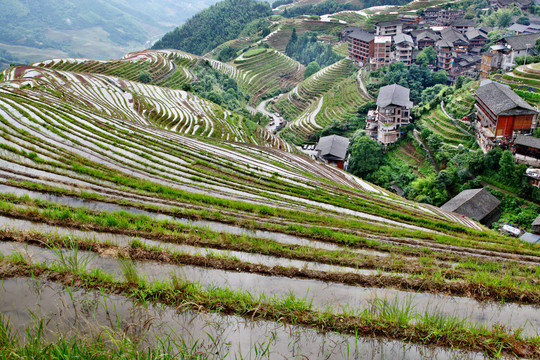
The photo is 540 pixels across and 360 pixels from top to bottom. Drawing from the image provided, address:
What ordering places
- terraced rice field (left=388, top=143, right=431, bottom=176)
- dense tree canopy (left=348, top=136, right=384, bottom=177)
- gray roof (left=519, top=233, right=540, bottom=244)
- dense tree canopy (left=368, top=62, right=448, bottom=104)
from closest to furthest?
gray roof (left=519, top=233, right=540, bottom=244) < terraced rice field (left=388, top=143, right=431, bottom=176) < dense tree canopy (left=348, top=136, right=384, bottom=177) < dense tree canopy (left=368, top=62, right=448, bottom=104)

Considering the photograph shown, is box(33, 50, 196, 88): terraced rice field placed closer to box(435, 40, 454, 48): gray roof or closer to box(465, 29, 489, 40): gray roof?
box(435, 40, 454, 48): gray roof

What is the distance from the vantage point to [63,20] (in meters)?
181

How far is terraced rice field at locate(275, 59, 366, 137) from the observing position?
46.8 m

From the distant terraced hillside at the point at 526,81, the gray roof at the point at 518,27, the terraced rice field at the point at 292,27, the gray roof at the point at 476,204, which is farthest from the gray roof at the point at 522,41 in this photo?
the terraced rice field at the point at 292,27

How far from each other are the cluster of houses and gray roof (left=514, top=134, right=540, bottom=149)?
52.9 feet

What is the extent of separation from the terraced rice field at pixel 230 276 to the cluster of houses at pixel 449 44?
35772mm

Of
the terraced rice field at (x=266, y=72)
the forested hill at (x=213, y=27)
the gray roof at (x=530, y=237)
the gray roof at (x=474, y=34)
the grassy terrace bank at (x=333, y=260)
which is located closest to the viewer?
the grassy terrace bank at (x=333, y=260)

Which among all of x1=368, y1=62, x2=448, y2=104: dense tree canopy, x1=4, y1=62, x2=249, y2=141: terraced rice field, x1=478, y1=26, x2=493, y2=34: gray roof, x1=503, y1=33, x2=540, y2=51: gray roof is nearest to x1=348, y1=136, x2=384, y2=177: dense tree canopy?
x1=4, y1=62, x2=249, y2=141: terraced rice field

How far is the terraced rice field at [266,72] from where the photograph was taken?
65706mm

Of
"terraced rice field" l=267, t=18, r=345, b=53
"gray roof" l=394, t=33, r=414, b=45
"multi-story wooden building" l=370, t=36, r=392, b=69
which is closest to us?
"gray roof" l=394, t=33, r=414, b=45

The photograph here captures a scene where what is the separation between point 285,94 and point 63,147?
2121 inches

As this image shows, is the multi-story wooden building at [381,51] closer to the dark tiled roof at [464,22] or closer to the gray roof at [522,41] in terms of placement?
the dark tiled roof at [464,22]

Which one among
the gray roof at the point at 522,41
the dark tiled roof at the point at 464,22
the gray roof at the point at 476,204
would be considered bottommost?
the gray roof at the point at 476,204

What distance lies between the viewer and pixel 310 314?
15.1 ft
